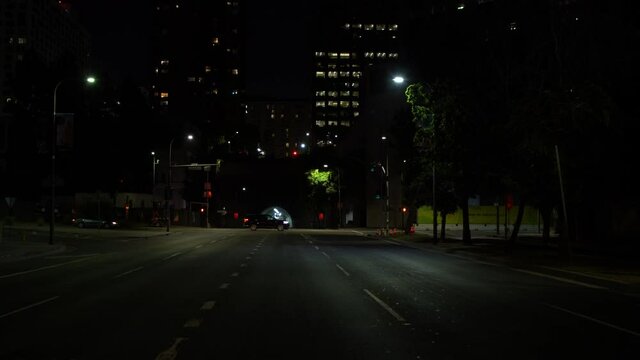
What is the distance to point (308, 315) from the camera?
12.6 metres

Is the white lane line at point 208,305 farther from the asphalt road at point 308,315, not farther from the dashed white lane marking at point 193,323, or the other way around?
the dashed white lane marking at point 193,323

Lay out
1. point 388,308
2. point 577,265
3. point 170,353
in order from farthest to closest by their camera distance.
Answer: point 577,265, point 388,308, point 170,353

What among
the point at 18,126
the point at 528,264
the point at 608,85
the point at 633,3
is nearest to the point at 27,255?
the point at 528,264

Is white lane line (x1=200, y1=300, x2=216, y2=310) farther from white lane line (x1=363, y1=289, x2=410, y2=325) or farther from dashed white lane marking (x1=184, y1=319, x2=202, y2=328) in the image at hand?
white lane line (x1=363, y1=289, x2=410, y2=325)

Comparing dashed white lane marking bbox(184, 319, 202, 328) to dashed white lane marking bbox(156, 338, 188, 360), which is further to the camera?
dashed white lane marking bbox(184, 319, 202, 328)

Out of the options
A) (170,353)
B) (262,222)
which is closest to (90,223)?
(262,222)

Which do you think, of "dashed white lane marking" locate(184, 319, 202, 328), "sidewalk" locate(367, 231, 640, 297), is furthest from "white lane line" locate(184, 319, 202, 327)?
"sidewalk" locate(367, 231, 640, 297)

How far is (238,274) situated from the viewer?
21.3 metres

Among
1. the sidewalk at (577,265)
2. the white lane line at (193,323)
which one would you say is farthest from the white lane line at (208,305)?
the sidewalk at (577,265)

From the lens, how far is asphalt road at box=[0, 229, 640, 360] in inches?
371

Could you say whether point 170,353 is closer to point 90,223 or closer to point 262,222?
point 90,223

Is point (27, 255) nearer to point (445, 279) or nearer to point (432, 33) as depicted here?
point (445, 279)

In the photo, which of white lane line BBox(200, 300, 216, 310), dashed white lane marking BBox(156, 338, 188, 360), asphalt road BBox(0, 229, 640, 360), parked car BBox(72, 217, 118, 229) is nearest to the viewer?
dashed white lane marking BBox(156, 338, 188, 360)

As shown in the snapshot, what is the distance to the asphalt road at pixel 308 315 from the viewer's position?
9.43 m
